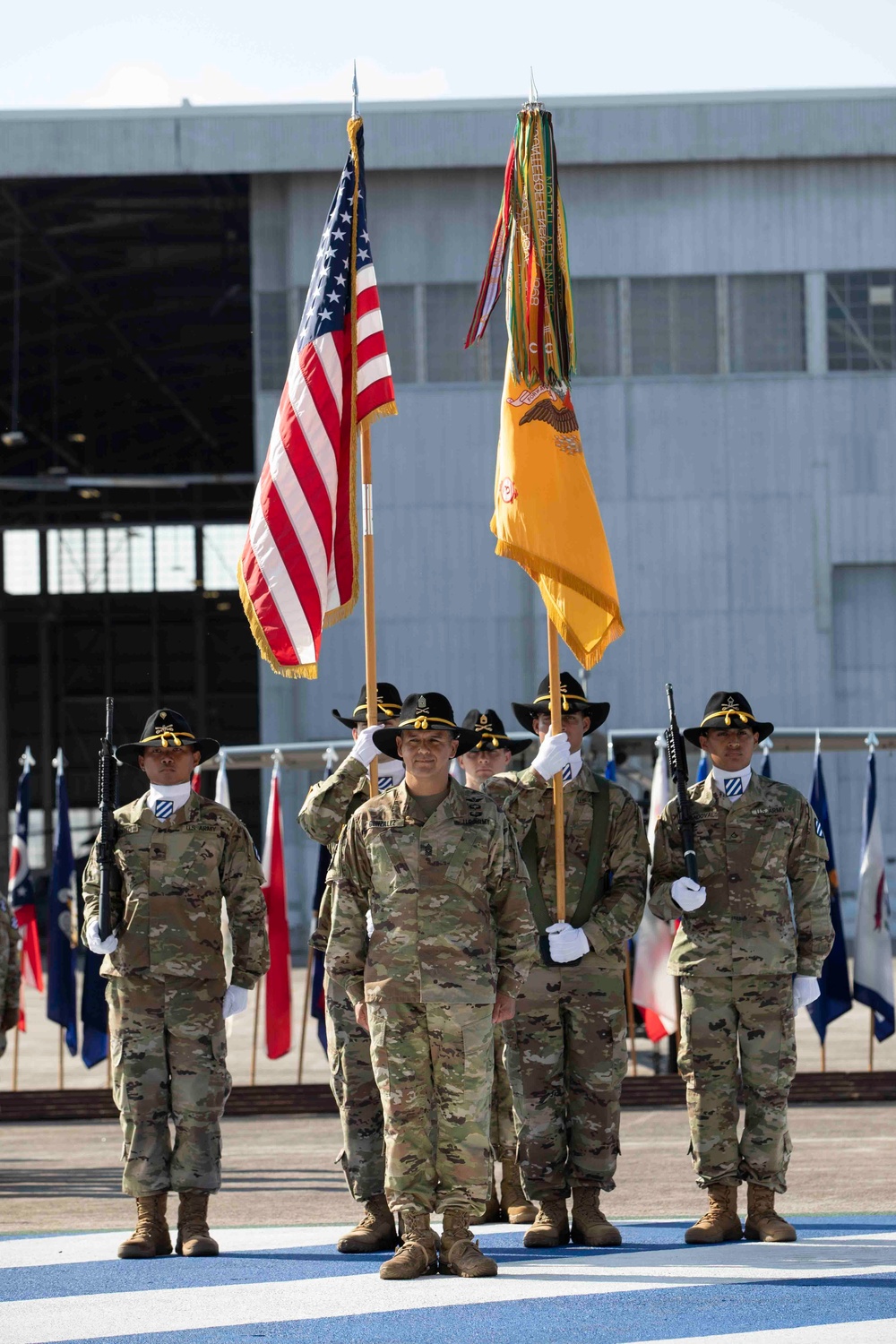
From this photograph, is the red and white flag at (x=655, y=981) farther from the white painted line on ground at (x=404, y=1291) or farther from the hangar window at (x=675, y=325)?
the hangar window at (x=675, y=325)

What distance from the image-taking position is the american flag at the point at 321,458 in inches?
261

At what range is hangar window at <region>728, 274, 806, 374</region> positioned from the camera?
22.5 metres

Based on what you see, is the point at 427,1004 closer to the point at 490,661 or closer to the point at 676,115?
the point at 490,661

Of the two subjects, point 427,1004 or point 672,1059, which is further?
point 672,1059

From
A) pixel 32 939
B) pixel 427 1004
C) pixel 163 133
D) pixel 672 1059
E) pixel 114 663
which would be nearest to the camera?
pixel 427 1004

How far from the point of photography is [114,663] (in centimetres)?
3841

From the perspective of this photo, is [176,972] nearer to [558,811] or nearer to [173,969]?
[173,969]

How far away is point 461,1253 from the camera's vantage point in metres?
5.16

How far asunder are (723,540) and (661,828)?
17038 millimetres

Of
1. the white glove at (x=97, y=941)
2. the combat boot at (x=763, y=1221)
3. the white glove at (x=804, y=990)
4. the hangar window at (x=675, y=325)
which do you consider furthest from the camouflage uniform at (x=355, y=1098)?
the hangar window at (x=675, y=325)

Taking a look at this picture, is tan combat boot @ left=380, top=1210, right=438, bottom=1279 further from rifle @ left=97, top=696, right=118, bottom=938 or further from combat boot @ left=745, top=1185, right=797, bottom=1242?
rifle @ left=97, top=696, right=118, bottom=938

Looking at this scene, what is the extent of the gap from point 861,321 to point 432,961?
19.2 m

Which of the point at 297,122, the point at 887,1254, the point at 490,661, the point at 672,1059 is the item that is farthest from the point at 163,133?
the point at 887,1254

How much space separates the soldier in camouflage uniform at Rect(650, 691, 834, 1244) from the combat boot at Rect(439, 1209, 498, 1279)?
93 cm
